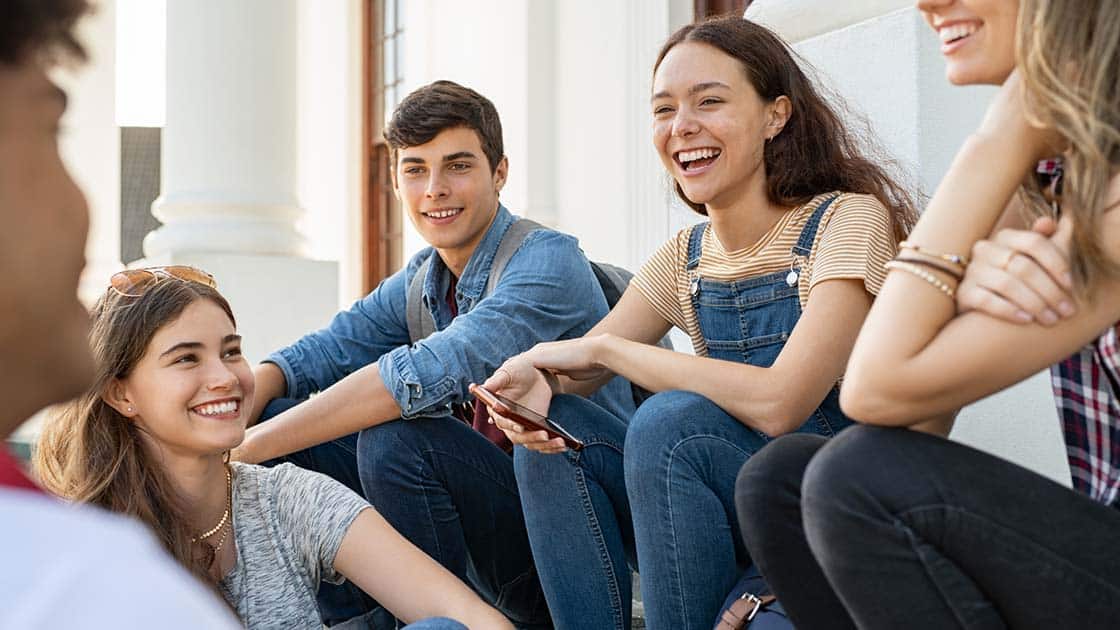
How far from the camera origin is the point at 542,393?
2.63 meters

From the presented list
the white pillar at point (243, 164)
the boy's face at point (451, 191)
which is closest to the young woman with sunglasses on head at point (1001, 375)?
the boy's face at point (451, 191)

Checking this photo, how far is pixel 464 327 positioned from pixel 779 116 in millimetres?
853

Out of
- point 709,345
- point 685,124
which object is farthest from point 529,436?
point 685,124

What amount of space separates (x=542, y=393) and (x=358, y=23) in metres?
7.12

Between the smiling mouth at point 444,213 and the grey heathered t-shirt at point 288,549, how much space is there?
0.99m

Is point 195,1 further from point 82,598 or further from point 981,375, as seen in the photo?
point 82,598

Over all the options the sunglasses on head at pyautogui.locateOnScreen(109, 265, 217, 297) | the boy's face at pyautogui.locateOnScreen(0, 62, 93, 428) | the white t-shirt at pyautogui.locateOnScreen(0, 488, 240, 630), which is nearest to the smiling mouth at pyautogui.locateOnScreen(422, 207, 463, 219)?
the sunglasses on head at pyautogui.locateOnScreen(109, 265, 217, 297)

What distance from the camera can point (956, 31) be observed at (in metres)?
1.86

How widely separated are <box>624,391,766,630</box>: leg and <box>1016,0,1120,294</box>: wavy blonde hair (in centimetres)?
84

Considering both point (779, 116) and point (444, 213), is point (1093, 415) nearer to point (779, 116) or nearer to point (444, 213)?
point (779, 116)

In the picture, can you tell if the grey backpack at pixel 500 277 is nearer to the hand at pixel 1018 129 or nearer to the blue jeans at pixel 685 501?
the blue jeans at pixel 685 501

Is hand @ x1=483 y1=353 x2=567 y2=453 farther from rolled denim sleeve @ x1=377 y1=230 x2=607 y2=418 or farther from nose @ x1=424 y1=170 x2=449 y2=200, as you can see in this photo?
nose @ x1=424 y1=170 x2=449 y2=200

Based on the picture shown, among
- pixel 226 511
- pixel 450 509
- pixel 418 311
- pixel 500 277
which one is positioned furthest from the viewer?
pixel 418 311

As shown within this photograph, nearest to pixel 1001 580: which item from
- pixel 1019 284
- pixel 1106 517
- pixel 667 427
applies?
pixel 1106 517
